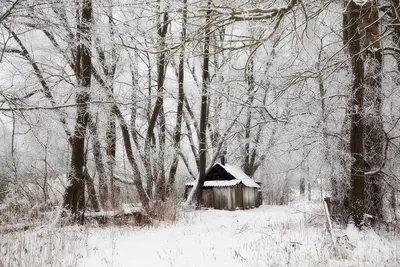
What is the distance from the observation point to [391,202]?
A: 8.45m

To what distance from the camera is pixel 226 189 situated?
22125 mm

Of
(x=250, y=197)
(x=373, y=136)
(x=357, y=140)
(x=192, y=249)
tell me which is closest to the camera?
(x=192, y=249)

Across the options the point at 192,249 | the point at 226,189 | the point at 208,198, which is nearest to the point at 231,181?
the point at 226,189

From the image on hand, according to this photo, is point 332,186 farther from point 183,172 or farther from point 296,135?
point 183,172

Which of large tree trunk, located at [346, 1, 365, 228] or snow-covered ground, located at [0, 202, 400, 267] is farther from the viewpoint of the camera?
large tree trunk, located at [346, 1, 365, 228]

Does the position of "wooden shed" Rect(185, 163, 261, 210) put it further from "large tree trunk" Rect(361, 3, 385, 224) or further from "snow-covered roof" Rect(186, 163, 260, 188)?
"large tree trunk" Rect(361, 3, 385, 224)

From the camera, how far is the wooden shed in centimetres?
2192

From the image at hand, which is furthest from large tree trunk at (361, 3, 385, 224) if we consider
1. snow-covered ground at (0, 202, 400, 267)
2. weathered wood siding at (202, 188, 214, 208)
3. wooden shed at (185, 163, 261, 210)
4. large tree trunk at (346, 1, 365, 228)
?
weathered wood siding at (202, 188, 214, 208)

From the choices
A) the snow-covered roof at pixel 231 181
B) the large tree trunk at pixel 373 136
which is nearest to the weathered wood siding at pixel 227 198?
the snow-covered roof at pixel 231 181

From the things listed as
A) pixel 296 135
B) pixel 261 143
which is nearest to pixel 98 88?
Result: pixel 296 135

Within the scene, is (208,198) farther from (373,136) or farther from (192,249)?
(192,249)

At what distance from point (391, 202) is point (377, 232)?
1.61m

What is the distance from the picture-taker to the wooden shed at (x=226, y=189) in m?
21.9

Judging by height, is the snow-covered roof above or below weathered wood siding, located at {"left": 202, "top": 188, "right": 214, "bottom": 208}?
above
